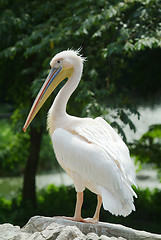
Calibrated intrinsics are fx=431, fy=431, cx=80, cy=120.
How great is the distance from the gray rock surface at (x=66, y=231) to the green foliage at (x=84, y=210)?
294 cm

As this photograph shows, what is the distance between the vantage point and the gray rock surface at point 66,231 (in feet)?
11.3

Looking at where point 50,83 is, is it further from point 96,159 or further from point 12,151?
point 12,151

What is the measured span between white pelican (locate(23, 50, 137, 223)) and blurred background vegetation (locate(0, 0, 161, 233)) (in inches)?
45.3

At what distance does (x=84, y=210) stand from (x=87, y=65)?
3020 mm

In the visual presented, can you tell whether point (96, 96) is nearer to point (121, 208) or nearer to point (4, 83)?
point (121, 208)

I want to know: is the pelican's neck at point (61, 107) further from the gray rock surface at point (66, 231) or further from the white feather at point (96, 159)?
the gray rock surface at point (66, 231)

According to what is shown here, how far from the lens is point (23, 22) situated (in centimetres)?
650

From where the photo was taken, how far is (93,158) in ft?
12.4

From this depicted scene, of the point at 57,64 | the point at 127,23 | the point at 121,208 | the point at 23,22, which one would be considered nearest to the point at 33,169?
the point at 23,22

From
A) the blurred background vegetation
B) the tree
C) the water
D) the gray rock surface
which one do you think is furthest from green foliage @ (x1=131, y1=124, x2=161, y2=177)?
the gray rock surface

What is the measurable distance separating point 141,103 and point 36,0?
4.01 m

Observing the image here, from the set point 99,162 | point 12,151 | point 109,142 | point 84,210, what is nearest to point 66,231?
point 99,162

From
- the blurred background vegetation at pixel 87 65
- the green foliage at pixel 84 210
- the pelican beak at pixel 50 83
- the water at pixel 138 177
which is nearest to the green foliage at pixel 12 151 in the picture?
the blurred background vegetation at pixel 87 65

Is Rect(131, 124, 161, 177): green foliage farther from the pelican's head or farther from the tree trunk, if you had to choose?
the pelican's head
